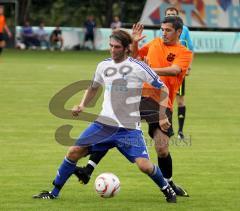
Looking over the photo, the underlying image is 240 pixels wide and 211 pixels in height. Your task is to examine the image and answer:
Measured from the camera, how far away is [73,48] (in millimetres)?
48812

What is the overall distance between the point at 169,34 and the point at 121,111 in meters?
1.43

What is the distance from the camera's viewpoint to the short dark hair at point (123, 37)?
31.0 ft

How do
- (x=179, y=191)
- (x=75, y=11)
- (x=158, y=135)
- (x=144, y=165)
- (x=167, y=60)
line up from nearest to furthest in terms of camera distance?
(x=144, y=165) < (x=158, y=135) < (x=179, y=191) < (x=167, y=60) < (x=75, y=11)

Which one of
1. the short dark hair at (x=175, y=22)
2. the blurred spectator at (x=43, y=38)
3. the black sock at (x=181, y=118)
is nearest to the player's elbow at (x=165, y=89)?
the short dark hair at (x=175, y=22)

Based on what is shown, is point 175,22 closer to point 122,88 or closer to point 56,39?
point 122,88

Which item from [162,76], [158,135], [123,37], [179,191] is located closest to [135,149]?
[158,135]

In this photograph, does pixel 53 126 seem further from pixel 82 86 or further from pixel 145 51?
pixel 145 51

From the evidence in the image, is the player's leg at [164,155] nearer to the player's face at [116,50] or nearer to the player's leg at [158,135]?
the player's leg at [158,135]

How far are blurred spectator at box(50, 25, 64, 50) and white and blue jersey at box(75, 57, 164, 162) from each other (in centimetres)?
3761

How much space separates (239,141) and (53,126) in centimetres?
374

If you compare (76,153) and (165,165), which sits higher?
(76,153)

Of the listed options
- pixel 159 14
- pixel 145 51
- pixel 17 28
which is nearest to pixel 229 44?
pixel 159 14

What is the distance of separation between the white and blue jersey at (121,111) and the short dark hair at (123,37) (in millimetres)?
226

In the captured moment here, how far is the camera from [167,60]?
10781 mm
